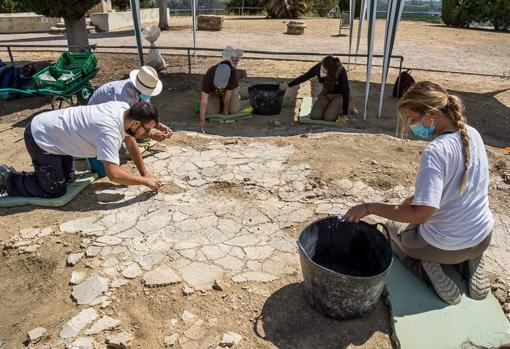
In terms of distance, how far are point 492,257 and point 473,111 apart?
4653 mm

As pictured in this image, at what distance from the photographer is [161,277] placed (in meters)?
3.14

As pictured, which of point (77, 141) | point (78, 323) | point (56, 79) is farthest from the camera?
point (56, 79)

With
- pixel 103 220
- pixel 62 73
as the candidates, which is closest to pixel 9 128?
pixel 62 73

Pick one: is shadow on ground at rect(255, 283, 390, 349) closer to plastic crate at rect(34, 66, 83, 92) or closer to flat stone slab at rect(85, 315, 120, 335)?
flat stone slab at rect(85, 315, 120, 335)

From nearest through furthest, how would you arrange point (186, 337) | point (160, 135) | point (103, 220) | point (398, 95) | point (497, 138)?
point (186, 337) → point (103, 220) → point (160, 135) → point (497, 138) → point (398, 95)

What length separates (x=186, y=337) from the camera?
2.65 m

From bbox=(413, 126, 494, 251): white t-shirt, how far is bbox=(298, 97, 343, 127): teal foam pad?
380cm

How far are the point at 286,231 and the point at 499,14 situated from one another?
2090 cm

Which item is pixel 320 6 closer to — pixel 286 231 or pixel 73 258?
pixel 286 231

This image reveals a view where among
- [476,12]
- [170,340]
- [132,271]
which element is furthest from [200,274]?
[476,12]

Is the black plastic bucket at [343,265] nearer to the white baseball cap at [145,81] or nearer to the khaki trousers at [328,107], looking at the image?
the white baseball cap at [145,81]

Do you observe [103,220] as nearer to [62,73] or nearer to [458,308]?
[458,308]

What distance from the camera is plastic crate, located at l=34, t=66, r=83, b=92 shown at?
21.5 ft

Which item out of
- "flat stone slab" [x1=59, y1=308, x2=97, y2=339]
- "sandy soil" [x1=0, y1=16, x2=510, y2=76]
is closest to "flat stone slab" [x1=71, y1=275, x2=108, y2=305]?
"flat stone slab" [x1=59, y1=308, x2=97, y2=339]
